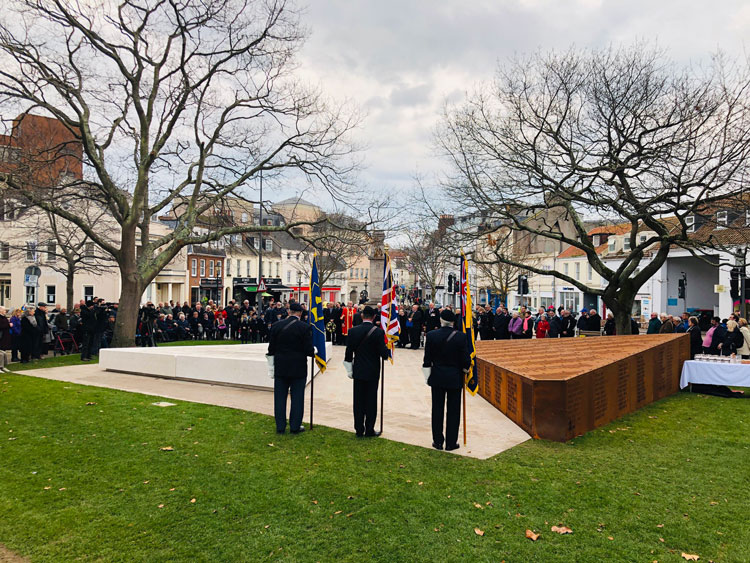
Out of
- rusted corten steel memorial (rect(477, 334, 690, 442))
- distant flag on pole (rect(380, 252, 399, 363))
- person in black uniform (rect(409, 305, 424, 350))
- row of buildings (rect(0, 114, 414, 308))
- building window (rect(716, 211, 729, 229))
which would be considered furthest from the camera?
row of buildings (rect(0, 114, 414, 308))

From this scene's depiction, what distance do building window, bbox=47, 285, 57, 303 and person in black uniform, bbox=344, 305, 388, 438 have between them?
149 feet

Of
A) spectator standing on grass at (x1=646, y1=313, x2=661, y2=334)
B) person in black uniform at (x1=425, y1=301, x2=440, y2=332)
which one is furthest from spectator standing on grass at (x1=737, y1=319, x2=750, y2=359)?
person in black uniform at (x1=425, y1=301, x2=440, y2=332)

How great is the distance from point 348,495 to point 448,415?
227cm

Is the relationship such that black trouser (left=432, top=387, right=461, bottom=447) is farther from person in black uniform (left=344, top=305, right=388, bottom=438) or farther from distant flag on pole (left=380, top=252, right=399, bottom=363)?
distant flag on pole (left=380, top=252, right=399, bottom=363)

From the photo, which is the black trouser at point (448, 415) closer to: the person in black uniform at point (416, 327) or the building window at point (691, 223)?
the building window at point (691, 223)

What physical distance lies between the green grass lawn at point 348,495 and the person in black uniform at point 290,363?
15.2 inches

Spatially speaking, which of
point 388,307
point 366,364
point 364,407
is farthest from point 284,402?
point 388,307

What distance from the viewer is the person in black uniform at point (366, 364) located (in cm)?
825

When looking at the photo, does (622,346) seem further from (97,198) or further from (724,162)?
(97,198)

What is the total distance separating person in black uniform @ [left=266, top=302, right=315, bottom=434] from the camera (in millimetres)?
8469

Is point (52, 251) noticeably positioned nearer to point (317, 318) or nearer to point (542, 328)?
point (542, 328)

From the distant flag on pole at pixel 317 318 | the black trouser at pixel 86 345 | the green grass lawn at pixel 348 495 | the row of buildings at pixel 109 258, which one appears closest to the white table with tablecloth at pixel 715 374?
the green grass lawn at pixel 348 495

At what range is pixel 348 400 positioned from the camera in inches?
459

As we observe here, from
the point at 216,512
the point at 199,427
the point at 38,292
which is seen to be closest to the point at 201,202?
the point at 199,427
